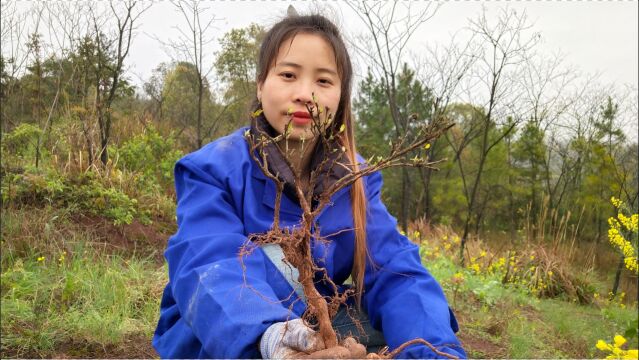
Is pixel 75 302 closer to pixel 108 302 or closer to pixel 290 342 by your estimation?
pixel 108 302

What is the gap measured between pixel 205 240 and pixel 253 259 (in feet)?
0.44

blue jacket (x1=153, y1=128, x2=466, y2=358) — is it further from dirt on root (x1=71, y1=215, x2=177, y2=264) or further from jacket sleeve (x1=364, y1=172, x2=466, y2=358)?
dirt on root (x1=71, y1=215, x2=177, y2=264)

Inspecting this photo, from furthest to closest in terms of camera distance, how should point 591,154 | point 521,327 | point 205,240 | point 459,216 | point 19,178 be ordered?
point 459,216 < point 591,154 < point 19,178 < point 521,327 < point 205,240

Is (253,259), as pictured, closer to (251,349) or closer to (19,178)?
(251,349)

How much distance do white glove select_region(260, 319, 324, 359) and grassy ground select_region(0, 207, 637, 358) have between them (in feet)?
6.38

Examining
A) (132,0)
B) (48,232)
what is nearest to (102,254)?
(48,232)

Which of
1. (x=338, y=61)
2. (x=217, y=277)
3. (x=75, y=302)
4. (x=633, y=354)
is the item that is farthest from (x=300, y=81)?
(x=75, y=302)

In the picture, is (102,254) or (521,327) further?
(521,327)

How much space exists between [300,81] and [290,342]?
2.53 ft

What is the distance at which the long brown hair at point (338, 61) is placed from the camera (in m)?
1.58

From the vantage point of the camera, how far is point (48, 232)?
3.88 m

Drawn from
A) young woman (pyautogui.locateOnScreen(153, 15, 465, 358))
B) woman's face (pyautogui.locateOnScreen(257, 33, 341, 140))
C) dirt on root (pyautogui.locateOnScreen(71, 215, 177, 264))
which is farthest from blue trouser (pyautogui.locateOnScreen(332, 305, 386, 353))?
dirt on root (pyautogui.locateOnScreen(71, 215, 177, 264))

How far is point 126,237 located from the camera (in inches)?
180

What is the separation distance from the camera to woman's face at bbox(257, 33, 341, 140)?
149 centimetres
